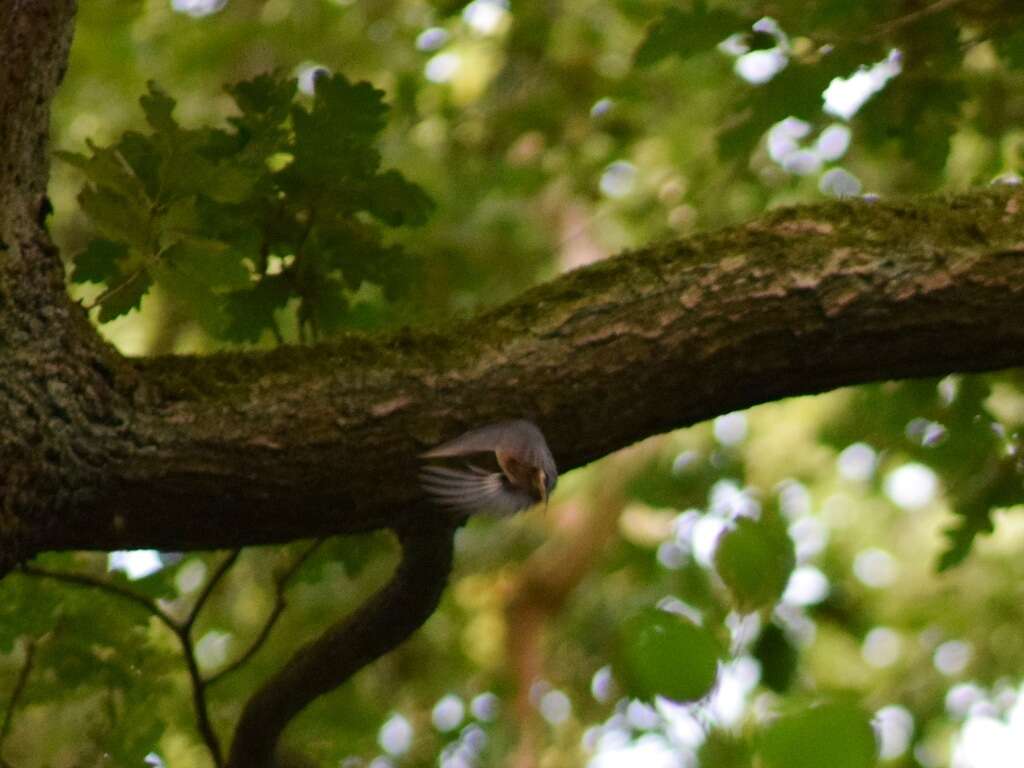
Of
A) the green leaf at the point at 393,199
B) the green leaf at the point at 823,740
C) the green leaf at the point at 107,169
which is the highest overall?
the green leaf at the point at 107,169

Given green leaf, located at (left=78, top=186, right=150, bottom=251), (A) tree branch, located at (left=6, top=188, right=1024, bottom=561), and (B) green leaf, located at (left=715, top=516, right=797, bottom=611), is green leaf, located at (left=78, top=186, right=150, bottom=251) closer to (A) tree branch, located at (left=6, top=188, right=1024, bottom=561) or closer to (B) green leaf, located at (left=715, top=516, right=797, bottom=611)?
(A) tree branch, located at (left=6, top=188, right=1024, bottom=561)

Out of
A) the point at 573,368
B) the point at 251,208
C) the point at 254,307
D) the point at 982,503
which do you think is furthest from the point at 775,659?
the point at 251,208

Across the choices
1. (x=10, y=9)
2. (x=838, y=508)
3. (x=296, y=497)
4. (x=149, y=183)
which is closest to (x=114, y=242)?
(x=149, y=183)

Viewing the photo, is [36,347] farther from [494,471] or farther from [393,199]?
[393,199]

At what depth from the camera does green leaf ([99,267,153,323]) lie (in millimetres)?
1804

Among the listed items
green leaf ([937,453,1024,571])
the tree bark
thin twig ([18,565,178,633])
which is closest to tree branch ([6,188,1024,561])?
the tree bark

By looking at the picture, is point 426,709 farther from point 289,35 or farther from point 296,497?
point 296,497

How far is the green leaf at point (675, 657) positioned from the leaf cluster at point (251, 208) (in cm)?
96

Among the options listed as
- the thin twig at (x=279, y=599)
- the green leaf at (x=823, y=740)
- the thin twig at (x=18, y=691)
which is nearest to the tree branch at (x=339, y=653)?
the thin twig at (x=279, y=599)

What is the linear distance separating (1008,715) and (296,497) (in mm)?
4486

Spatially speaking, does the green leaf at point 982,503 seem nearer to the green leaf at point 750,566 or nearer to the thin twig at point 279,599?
the thin twig at point 279,599

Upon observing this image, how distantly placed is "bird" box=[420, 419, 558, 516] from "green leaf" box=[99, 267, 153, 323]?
18.3 inches

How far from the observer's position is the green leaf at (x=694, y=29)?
2.13m

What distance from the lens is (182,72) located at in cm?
441
